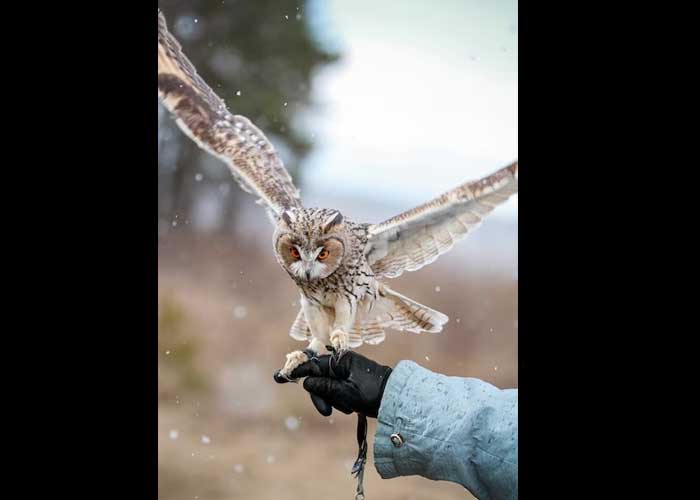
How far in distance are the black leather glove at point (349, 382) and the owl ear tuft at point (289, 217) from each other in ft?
0.96

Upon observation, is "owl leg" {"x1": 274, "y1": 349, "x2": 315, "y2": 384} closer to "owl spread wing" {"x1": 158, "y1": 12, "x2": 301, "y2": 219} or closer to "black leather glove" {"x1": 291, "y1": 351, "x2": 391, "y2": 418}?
"black leather glove" {"x1": 291, "y1": 351, "x2": 391, "y2": 418}

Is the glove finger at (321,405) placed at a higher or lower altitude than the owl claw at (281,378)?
lower

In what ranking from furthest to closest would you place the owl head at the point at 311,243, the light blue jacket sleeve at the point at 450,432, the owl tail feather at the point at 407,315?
the owl tail feather at the point at 407,315
the owl head at the point at 311,243
the light blue jacket sleeve at the point at 450,432

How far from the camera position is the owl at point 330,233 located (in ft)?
5.17

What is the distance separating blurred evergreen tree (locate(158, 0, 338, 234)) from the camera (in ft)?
5.84

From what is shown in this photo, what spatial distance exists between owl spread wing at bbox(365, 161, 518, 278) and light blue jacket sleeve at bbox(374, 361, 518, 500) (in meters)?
0.27

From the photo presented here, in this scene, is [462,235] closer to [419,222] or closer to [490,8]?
[419,222]

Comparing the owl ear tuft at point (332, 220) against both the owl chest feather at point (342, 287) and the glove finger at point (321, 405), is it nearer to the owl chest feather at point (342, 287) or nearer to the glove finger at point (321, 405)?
the owl chest feather at point (342, 287)

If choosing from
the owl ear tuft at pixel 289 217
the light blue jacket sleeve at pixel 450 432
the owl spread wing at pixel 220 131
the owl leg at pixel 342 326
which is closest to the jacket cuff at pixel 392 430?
the light blue jacket sleeve at pixel 450 432

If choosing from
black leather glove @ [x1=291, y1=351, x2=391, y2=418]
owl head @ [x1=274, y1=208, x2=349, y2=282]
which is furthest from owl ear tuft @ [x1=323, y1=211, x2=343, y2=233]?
black leather glove @ [x1=291, y1=351, x2=391, y2=418]

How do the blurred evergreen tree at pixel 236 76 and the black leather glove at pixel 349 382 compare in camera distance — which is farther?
the blurred evergreen tree at pixel 236 76

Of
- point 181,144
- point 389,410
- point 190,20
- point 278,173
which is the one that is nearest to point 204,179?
point 181,144

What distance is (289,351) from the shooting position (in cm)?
177

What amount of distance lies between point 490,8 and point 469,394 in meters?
0.87
